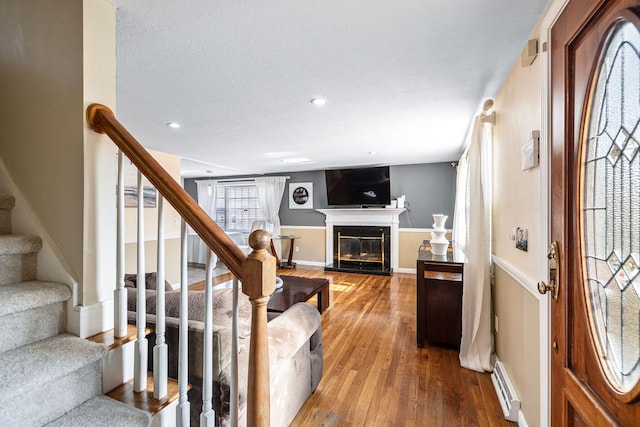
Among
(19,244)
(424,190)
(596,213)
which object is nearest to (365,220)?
(424,190)

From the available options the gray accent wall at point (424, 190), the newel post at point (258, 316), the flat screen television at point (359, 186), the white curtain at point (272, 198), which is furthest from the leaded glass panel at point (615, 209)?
the white curtain at point (272, 198)

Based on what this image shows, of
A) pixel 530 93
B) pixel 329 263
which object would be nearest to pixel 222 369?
pixel 530 93

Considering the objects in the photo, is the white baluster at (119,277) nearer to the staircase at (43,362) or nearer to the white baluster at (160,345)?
the staircase at (43,362)

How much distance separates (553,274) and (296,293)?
224 centimetres

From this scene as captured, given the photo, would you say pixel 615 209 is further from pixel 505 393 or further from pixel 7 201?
pixel 7 201

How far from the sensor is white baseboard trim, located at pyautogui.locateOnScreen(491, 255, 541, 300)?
136 centimetres

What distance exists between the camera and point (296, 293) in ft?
9.45

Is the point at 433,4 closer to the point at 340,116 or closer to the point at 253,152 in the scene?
the point at 340,116

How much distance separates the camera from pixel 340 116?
2.81m

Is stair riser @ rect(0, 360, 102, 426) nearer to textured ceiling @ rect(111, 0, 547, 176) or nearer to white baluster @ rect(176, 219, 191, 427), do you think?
white baluster @ rect(176, 219, 191, 427)

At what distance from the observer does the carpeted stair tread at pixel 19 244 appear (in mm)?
1073

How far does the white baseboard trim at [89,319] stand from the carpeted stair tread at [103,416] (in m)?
0.25

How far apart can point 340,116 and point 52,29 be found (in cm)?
214

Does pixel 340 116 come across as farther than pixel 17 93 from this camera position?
Yes
